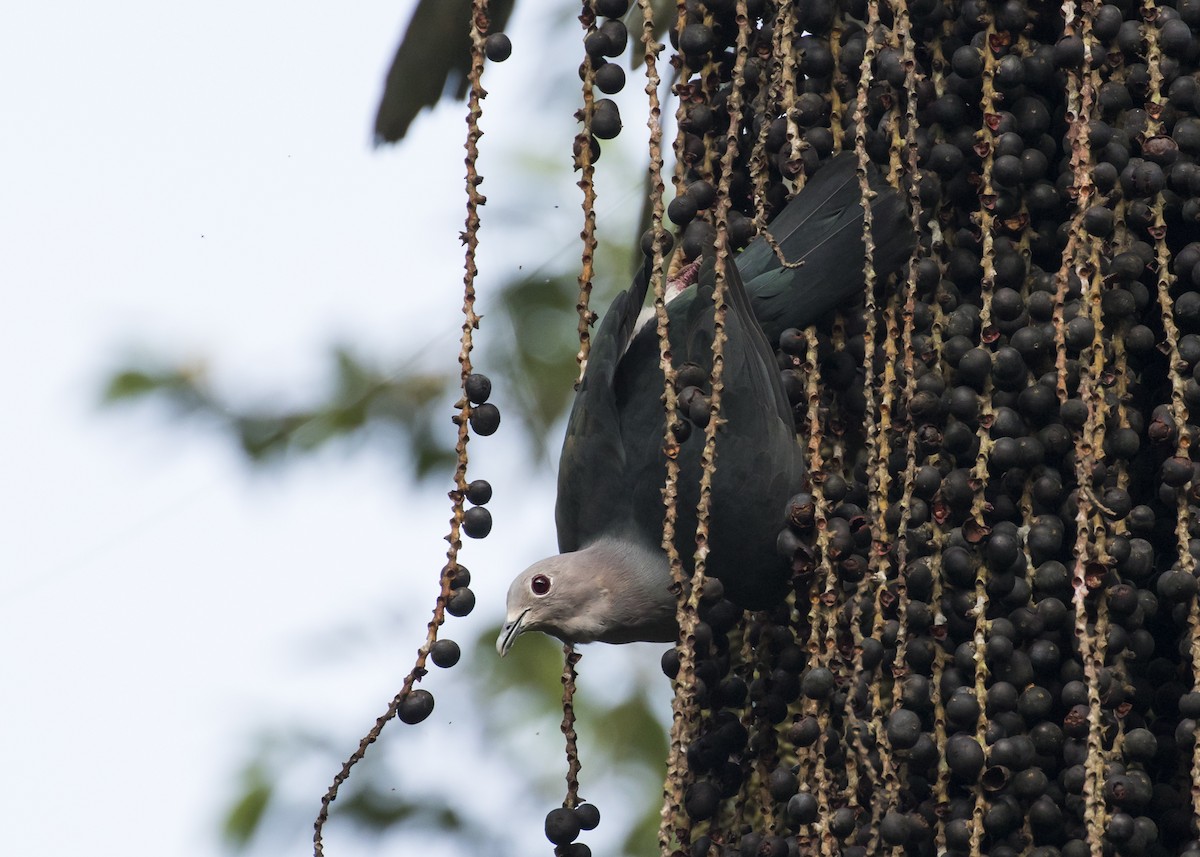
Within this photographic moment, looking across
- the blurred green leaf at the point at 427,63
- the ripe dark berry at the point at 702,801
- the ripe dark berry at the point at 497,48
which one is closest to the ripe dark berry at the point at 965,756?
the ripe dark berry at the point at 702,801

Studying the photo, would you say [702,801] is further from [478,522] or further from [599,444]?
[599,444]

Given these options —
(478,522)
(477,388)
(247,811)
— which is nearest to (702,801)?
(478,522)

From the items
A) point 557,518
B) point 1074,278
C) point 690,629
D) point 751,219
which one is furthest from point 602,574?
point 1074,278

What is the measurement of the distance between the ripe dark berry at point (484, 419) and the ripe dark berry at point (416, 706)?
0.83ft

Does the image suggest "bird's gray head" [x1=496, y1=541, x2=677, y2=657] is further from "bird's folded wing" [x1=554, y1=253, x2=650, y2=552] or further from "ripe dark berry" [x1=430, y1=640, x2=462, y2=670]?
"ripe dark berry" [x1=430, y1=640, x2=462, y2=670]

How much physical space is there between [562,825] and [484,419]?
393 mm

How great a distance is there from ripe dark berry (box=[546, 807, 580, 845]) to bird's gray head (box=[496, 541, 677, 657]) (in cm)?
39

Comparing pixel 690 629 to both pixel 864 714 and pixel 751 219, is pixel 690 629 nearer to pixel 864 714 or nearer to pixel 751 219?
pixel 864 714

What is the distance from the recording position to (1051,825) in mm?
1354

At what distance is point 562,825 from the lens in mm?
1539

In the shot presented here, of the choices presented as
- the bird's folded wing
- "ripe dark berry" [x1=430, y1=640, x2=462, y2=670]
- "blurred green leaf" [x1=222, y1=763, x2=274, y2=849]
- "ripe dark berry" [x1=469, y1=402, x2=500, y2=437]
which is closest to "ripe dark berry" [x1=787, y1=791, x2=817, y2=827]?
"ripe dark berry" [x1=430, y1=640, x2=462, y2=670]

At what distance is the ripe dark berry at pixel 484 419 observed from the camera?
60.0 inches

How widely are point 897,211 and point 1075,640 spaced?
0.43m

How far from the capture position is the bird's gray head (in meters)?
1.90
